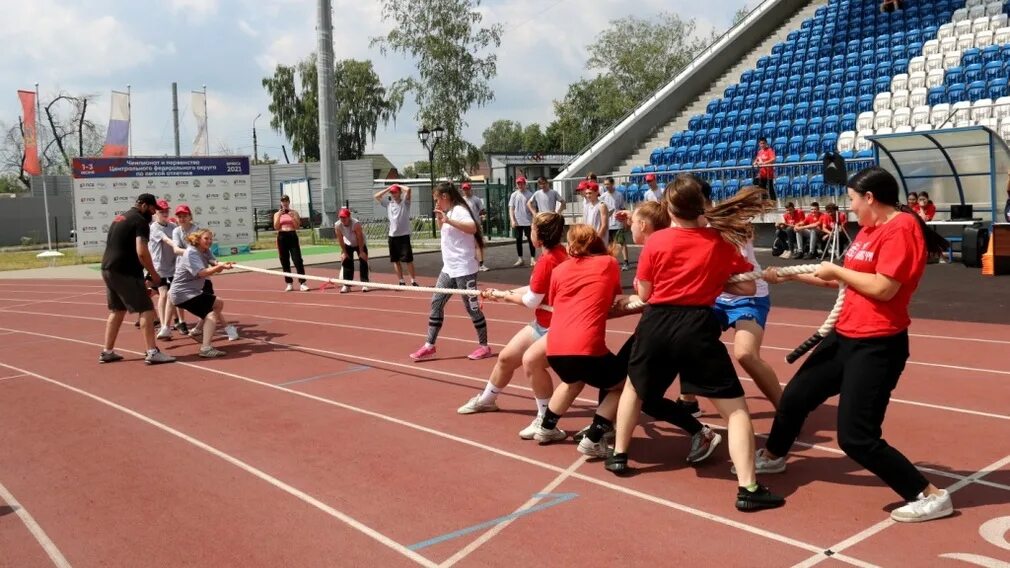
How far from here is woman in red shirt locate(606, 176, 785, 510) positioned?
4516 mm

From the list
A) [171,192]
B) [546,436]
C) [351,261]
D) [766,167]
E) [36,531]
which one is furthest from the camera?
[171,192]

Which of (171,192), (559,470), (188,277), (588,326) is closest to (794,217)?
(188,277)

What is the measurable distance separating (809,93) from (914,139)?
8.92m

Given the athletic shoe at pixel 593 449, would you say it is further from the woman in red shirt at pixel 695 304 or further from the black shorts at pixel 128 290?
the black shorts at pixel 128 290

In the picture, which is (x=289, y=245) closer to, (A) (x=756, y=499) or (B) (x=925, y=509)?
(A) (x=756, y=499)

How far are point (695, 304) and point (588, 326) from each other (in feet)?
2.90

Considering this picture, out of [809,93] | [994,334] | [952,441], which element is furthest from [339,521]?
[809,93]

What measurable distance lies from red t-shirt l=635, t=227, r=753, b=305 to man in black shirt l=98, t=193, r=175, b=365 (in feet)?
22.0

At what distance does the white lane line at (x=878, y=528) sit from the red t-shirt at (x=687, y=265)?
1362 mm

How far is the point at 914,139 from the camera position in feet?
55.9

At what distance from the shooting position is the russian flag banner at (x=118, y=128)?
32.2m

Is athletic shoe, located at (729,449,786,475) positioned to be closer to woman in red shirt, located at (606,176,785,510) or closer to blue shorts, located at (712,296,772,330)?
woman in red shirt, located at (606,176,785,510)

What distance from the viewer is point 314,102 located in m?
60.6

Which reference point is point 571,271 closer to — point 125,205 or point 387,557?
point 387,557
